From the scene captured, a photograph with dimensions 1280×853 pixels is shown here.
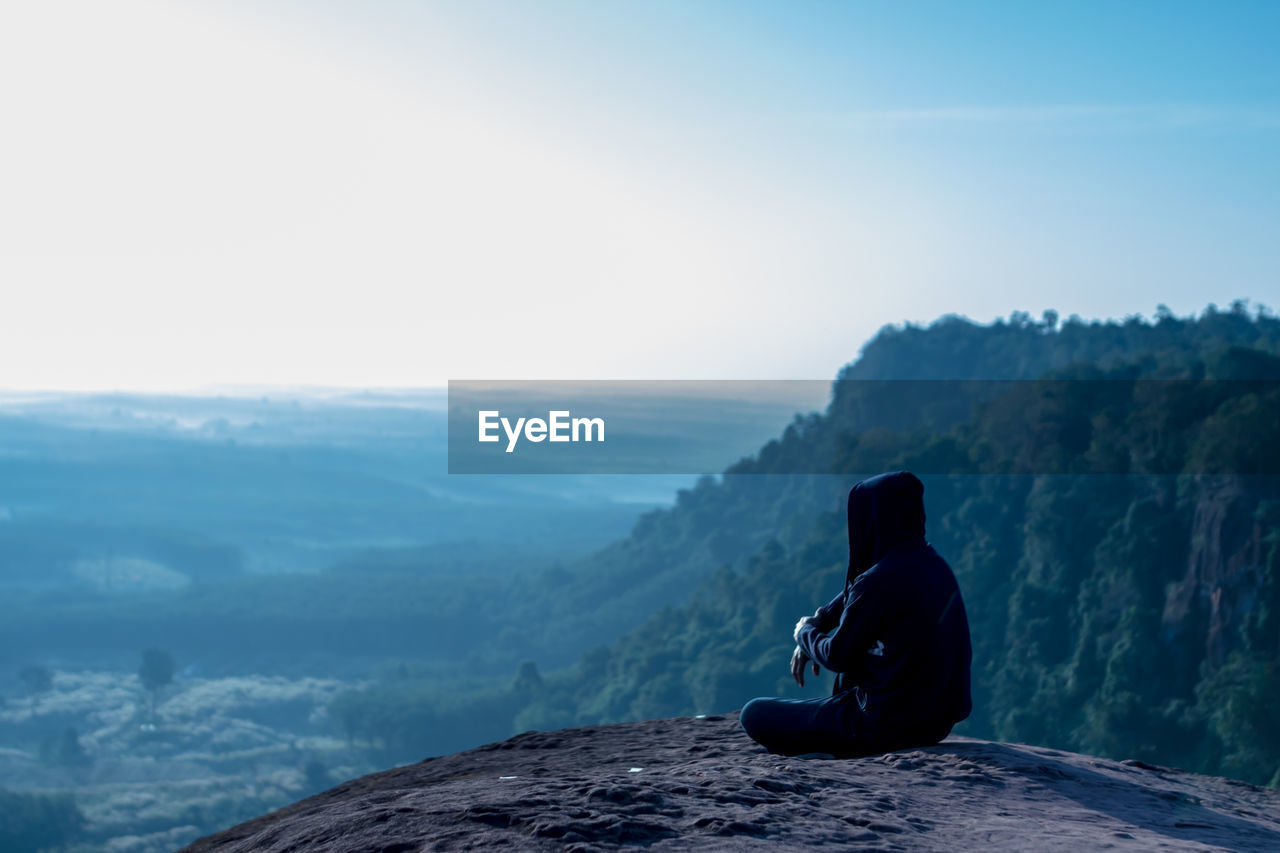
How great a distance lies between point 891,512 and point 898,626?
1.97ft

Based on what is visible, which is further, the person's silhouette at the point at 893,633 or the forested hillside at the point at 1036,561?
the forested hillside at the point at 1036,561

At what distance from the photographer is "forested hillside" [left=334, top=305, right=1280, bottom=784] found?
35.3 meters

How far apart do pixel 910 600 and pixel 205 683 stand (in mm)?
117725

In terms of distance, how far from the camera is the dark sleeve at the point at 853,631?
5.09 metres

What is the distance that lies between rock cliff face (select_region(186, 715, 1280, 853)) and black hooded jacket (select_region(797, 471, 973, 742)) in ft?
1.59

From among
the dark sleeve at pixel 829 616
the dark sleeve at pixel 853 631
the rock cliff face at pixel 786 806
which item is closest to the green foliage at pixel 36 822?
the rock cliff face at pixel 786 806

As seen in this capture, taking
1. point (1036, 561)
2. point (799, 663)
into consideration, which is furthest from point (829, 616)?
point (1036, 561)

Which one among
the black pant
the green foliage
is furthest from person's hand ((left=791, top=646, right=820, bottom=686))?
the green foliage

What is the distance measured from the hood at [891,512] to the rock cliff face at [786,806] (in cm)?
136

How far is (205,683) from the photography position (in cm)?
10794

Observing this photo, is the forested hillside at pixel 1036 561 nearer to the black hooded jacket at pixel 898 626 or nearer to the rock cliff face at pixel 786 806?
the rock cliff face at pixel 786 806

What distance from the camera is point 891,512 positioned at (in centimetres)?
520

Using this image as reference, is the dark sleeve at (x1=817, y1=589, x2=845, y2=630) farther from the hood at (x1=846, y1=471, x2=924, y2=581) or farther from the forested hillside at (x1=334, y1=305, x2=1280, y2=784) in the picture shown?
the forested hillside at (x1=334, y1=305, x2=1280, y2=784)

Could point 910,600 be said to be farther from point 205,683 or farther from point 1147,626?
point 205,683
